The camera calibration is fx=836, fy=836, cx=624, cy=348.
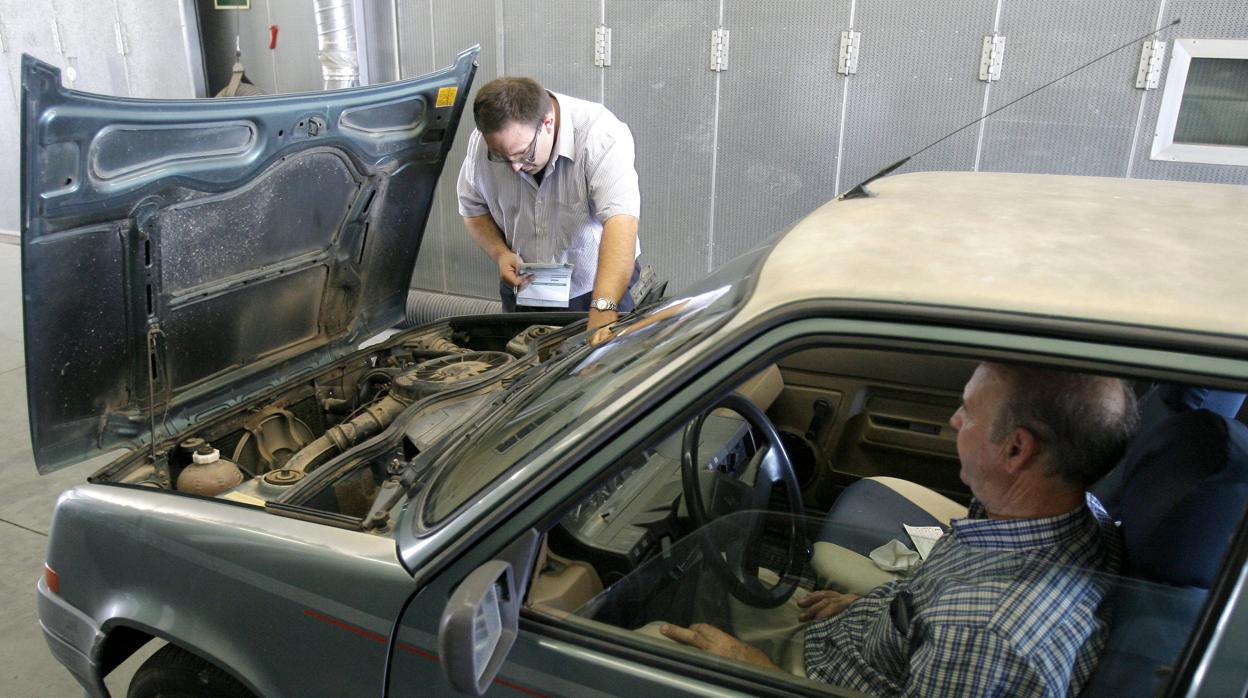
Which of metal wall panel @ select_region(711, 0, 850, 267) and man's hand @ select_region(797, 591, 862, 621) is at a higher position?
metal wall panel @ select_region(711, 0, 850, 267)

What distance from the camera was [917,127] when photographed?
4.37m

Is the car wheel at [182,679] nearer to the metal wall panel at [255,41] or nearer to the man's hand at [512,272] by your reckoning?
the man's hand at [512,272]

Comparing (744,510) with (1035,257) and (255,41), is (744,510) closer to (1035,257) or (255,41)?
(1035,257)

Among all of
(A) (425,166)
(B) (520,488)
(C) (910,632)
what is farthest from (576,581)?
(A) (425,166)

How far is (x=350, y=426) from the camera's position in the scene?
7.79 ft

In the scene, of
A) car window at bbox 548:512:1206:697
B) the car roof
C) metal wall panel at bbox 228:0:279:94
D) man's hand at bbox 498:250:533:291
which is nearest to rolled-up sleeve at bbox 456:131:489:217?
man's hand at bbox 498:250:533:291

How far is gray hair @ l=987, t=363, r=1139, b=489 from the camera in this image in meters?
1.26

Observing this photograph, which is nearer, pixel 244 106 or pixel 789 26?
pixel 244 106

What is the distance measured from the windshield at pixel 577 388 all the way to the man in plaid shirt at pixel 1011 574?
1.25 ft

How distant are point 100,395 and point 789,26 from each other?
3683mm

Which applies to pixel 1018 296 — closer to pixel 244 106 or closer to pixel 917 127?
pixel 244 106

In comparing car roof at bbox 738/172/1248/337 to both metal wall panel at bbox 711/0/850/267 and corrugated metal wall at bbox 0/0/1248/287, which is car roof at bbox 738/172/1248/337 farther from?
metal wall panel at bbox 711/0/850/267

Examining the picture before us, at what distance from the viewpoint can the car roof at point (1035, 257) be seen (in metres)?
1.04

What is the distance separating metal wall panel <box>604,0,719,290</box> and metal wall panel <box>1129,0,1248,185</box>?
215 cm
